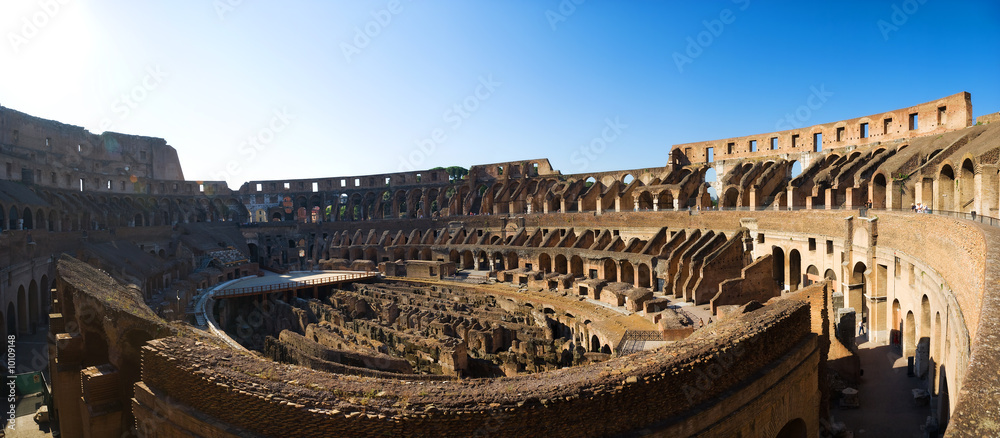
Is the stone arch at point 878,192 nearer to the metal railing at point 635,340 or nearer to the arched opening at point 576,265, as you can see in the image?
the metal railing at point 635,340

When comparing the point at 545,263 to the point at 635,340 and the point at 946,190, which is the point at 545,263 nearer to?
the point at 635,340

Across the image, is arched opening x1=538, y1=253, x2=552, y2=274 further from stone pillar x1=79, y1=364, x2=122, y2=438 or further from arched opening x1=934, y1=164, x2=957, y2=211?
stone pillar x1=79, y1=364, x2=122, y2=438

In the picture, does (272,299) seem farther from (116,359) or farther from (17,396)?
(116,359)

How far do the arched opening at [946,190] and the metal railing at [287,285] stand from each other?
3345cm

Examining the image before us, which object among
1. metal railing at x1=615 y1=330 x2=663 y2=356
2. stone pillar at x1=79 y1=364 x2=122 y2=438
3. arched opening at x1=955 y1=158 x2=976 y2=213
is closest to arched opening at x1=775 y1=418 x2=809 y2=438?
metal railing at x1=615 y1=330 x2=663 y2=356

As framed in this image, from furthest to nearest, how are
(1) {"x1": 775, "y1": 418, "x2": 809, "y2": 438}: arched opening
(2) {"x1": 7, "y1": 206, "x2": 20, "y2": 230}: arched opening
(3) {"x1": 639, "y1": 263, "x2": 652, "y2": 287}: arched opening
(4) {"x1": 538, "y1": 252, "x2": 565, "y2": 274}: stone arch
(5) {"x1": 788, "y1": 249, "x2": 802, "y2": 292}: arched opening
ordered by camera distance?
(4) {"x1": 538, "y1": 252, "x2": 565, "y2": 274}: stone arch
(2) {"x1": 7, "y1": 206, "x2": 20, "y2": 230}: arched opening
(3) {"x1": 639, "y1": 263, "x2": 652, "y2": 287}: arched opening
(5) {"x1": 788, "y1": 249, "x2": 802, "y2": 292}: arched opening
(1) {"x1": 775, "y1": 418, "x2": 809, "y2": 438}: arched opening

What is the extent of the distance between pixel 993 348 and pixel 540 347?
1603 cm

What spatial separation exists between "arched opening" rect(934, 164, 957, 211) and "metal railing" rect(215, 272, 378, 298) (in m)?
33.5

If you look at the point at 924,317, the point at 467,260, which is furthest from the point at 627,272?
the point at 924,317

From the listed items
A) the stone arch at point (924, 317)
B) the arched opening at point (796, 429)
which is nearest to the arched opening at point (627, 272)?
the stone arch at point (924, 317)

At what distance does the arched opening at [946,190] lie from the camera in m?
18.8

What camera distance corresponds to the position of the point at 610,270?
3103 centimetres

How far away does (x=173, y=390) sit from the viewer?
377 inches

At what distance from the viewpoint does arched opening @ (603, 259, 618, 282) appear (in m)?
30.8
